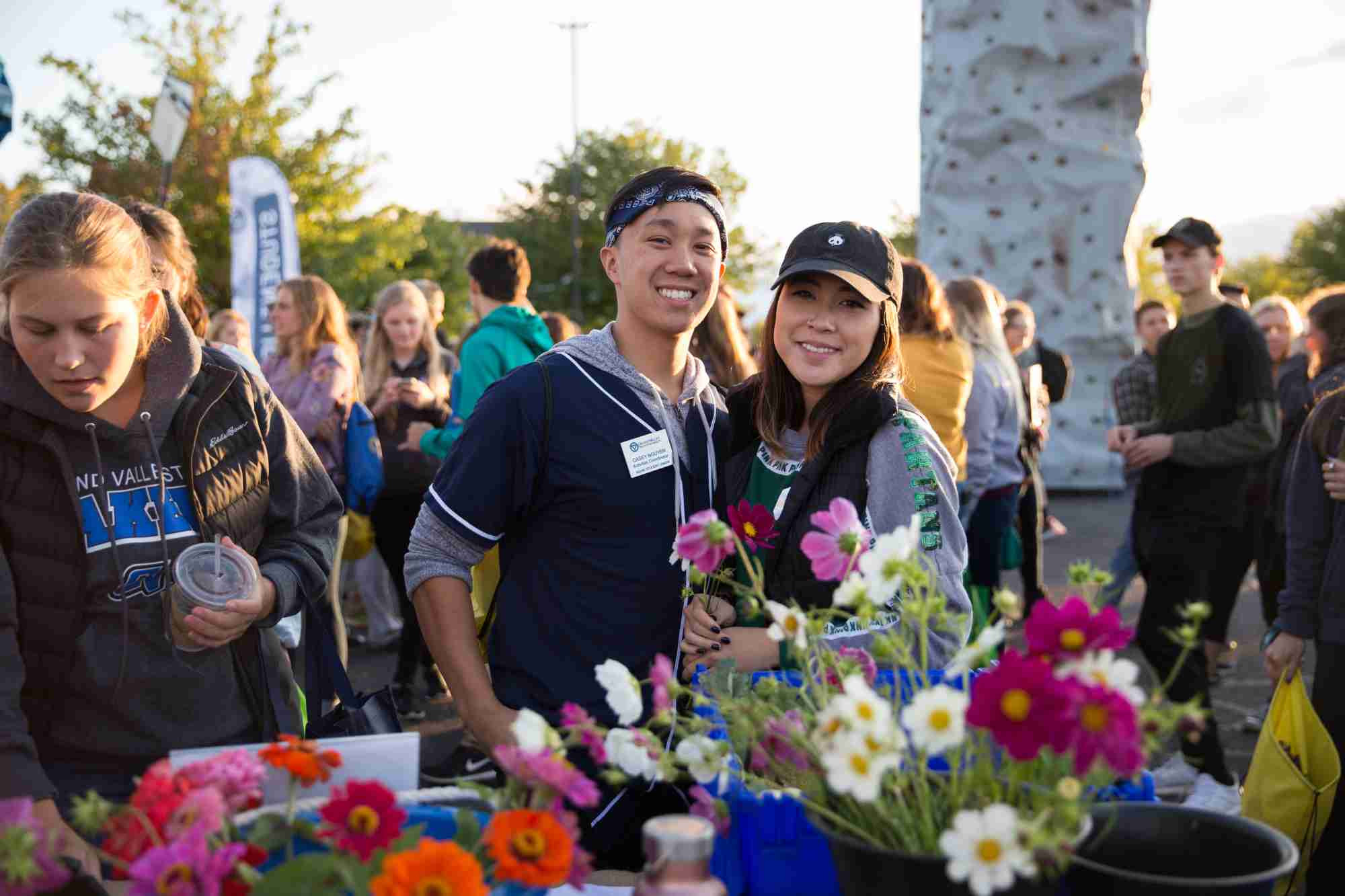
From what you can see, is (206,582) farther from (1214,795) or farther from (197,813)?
(1214,795)

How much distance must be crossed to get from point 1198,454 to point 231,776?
4149 mm

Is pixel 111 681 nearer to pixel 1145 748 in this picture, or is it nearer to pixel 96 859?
pixel 96 859

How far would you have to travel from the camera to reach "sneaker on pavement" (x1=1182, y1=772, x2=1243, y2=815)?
4.14 metres

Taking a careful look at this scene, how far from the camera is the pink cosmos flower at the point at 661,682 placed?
112 cm

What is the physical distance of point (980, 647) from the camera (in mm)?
1051

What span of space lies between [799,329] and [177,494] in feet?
3.72

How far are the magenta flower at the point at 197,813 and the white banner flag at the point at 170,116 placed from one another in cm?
1167

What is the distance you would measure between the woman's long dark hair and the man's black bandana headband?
21 centimetres

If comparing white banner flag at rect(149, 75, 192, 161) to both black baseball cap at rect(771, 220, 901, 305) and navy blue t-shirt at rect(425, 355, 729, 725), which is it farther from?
black baseball cap at rect(771, 220, 901, 305)

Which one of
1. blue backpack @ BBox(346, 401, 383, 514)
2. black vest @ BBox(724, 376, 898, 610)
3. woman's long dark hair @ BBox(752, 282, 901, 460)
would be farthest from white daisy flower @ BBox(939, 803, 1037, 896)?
blue backpack @ BBox(346, 401, 383, 514)

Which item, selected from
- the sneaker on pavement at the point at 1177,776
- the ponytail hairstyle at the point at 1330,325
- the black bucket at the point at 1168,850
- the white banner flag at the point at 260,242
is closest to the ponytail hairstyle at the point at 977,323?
the ponytail hairstyle at the point at 1330,325

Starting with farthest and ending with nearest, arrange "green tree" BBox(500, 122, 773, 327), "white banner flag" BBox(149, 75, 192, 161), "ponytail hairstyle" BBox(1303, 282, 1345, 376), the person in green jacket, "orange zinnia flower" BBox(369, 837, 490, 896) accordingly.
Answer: "green tree" BBox(500, 122, 773, 327) → "white banner flag" BBox(149, 75, 192, 161) → the person in green jacket → "ponytail hairstyle" BBox(1303, 282, 1345, 376) → "orange zinnia flower" BBox(369, 837, 490, 896)

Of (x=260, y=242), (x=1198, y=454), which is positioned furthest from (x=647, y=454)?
(x=260, y=242)

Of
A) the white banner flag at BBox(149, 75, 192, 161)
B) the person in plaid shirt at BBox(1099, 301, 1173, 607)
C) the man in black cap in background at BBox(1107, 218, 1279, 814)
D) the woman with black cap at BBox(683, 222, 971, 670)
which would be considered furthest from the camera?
the white banner flag at BBox(149, 75, 192, 161)
